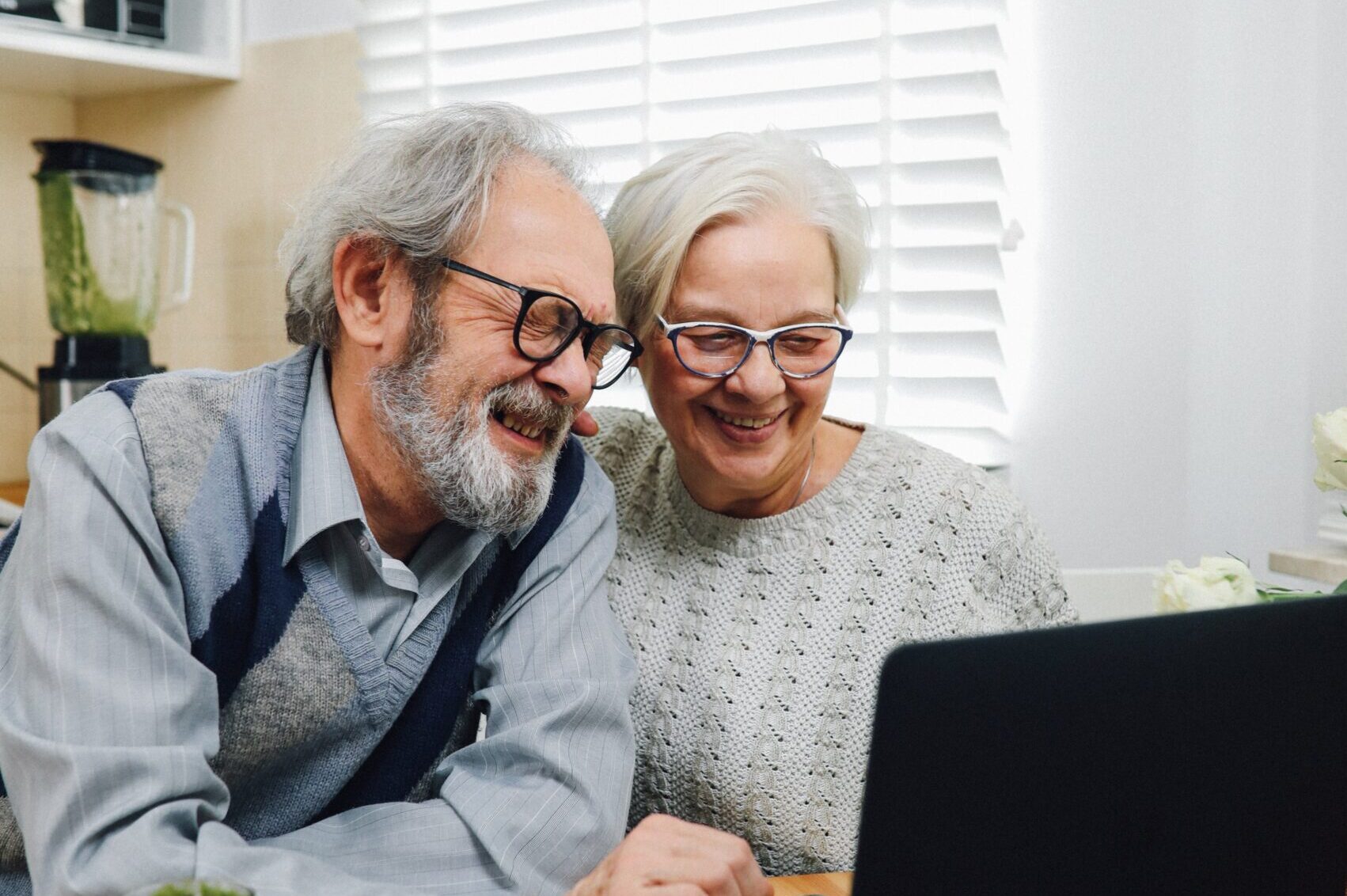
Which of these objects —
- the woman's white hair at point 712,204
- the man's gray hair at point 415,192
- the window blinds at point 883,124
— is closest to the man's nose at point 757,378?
the woman's white hair at point 712,204

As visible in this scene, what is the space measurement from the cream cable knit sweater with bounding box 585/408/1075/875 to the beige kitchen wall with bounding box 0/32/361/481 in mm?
1275

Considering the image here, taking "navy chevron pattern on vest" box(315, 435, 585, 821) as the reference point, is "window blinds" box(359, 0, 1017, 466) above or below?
above

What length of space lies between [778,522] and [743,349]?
211mm

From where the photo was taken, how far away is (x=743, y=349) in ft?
3.85

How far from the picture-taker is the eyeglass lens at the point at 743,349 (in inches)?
46.2

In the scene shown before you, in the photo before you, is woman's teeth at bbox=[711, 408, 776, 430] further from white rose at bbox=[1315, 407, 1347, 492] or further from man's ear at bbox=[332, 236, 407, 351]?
white rose at bbox=[1315, 407, 1347, 492]

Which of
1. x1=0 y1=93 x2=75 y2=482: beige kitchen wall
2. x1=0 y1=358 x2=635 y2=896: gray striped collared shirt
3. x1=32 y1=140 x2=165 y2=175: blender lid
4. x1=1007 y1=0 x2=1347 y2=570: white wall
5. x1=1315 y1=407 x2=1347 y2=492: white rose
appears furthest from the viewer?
x1=0 y1=93 x2=75 y2=482: beige kitchen wall

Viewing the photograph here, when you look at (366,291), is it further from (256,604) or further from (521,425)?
(256,604)

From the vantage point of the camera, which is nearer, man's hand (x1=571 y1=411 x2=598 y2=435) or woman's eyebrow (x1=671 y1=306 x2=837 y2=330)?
woman's eyebrow (x1=671 y1=306 x2=837 y2=330)

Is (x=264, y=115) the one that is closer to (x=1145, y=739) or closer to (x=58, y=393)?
(x=58, y=393)

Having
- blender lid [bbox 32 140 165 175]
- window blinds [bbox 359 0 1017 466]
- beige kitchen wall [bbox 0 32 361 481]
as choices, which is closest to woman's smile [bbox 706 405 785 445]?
window blinds [bbox 359 0 1017 466]

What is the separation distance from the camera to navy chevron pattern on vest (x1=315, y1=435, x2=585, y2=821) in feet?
3.59

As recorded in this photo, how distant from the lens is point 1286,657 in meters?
0.61

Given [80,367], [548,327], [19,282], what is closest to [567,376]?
[548,327]
